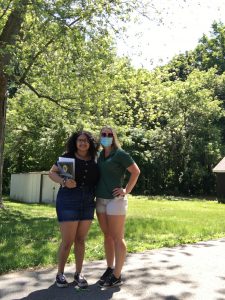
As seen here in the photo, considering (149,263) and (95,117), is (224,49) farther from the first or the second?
(149,263)

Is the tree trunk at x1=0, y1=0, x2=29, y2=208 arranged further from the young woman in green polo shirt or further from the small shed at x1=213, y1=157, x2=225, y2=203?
the small shed at x1=213, y1=157, x2=225, y2=203

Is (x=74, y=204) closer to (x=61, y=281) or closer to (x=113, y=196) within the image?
(x=113, y=196)

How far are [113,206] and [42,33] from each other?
9.12m

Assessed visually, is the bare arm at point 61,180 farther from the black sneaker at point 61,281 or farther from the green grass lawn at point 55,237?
the green grass lawn at point 55,237

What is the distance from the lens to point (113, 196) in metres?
5.91

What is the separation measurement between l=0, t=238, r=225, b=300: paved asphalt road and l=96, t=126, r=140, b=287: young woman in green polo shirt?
34 cm

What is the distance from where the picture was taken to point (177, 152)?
3872 cm

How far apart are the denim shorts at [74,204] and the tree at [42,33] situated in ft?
23.6

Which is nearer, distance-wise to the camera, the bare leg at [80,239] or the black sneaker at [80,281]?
the black sneaker at [80,281]

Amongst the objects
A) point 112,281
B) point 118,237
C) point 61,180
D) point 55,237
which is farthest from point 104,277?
point 55,237

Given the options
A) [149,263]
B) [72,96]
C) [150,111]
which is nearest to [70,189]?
[149,263]

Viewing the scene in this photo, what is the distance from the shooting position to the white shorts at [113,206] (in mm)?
5922

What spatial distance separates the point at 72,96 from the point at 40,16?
225 inches

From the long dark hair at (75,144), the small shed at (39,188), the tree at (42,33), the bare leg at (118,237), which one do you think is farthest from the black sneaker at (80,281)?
the small shed at (39,188)
